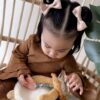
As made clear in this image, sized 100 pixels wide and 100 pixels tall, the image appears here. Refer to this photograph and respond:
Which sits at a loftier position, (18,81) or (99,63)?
(99,63)

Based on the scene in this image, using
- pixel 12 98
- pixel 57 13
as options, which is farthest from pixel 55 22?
pixel 12 98

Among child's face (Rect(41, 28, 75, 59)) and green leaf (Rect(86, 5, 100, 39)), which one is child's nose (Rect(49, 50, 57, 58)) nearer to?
child's face (Rect(41, 28, 75, 59))

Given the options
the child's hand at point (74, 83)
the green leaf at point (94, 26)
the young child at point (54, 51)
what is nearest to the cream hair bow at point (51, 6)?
the young child at point (54, 51)

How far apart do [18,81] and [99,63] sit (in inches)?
10.2

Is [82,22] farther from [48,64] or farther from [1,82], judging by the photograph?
[1,82]

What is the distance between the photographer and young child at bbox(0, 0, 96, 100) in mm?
823

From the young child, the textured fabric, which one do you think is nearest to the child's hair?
the young child

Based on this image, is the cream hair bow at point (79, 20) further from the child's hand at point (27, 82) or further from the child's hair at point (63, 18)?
the child's hand at point (27, 82)

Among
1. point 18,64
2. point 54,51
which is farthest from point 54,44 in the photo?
point 18,64

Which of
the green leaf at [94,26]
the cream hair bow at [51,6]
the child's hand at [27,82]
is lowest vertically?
the child's hand at [27,82]

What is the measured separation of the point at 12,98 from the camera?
34.5 inches

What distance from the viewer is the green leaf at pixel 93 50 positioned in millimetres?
805

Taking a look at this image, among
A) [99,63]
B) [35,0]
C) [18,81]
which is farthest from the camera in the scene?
[35,0]

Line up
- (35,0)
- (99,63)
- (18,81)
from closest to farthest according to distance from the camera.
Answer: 1. (99,63)
2. (18,81)
3. (35,0)
